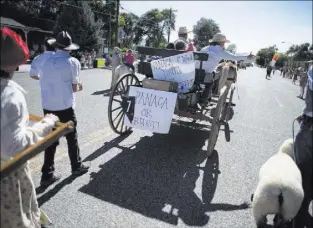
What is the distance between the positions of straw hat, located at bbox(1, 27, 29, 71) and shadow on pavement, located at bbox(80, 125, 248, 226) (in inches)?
84.6

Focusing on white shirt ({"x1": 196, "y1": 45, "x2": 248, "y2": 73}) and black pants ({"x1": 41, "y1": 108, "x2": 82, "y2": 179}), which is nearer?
black pants ({"x1": 41, "y1": 108, "x2": 82, "y2": 179})

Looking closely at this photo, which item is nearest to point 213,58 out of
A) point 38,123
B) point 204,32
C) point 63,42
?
point 63,42

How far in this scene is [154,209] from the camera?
11.4 ft

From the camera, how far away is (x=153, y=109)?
4.90 m

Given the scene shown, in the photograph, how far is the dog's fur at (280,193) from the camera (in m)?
2.66

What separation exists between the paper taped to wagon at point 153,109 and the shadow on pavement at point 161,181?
59 centimetres

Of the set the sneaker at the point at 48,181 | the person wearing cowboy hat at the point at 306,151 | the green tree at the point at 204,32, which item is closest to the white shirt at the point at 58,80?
the sneaker at the point at 48,181

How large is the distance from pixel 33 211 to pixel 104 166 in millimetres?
2092

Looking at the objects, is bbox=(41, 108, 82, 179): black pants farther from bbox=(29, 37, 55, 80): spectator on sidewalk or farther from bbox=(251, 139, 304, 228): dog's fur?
bbox=(251, 139, 304, 228): dog's fur

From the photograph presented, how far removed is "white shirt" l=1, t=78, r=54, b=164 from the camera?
1979mm

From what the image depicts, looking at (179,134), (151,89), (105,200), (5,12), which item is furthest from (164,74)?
(5,12)

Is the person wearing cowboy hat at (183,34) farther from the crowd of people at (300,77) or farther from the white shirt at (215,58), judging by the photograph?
the crowd of people at (300,77)

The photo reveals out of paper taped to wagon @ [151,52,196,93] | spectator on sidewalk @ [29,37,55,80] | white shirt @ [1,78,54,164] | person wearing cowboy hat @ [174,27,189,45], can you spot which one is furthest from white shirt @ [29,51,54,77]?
person wearing cowboy hat @ [174,27,189,45]

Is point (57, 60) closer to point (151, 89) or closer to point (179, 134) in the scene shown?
point (151, 89)
